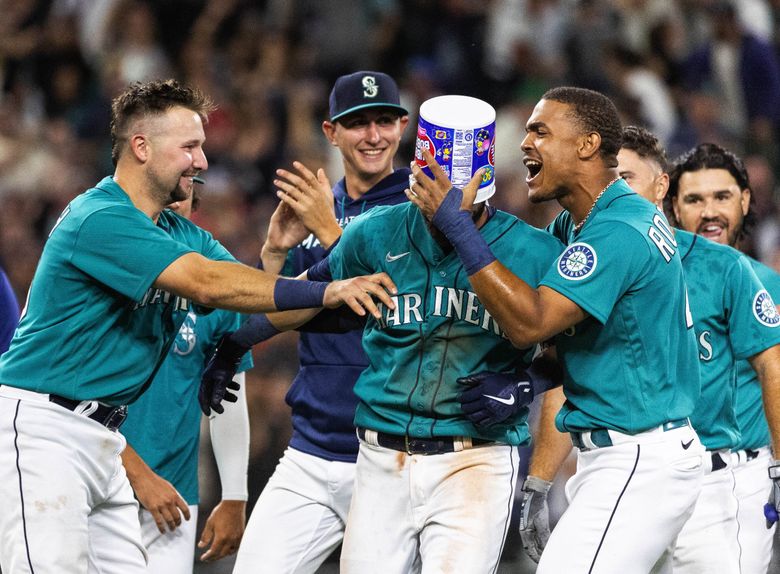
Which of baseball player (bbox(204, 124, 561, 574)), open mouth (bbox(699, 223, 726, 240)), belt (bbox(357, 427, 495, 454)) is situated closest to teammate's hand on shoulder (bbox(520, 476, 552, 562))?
baseball player (bbox(204, 124, 561, 574))

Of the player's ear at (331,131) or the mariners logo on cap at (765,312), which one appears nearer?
the mariners logo on cap at (765,312)

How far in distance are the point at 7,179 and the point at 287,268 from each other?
233 inches

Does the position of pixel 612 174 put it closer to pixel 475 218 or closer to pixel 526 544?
pixel 475 218

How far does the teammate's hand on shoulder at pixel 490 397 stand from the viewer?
427cm

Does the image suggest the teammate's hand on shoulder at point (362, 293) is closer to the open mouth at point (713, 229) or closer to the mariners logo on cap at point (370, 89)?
the mariners logo on cap at point (370, 89)

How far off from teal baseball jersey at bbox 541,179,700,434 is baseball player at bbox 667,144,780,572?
97 cm

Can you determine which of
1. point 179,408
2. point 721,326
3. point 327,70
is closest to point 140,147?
point 179,408

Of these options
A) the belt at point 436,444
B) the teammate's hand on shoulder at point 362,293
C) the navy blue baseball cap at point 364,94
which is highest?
the navy blue baseball cap at point 364,94

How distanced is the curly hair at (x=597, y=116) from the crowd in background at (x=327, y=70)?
A: 5582 millimetres

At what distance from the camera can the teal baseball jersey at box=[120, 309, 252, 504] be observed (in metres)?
5.48

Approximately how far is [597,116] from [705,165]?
1.83m

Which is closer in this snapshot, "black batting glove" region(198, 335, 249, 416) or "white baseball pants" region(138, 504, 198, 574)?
"black batting glove" region(198, 335, 249, 416)

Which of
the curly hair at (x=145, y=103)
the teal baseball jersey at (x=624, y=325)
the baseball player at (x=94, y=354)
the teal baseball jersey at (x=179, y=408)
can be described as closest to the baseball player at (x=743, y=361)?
the teal baseball jersey at (x=624, y=325)

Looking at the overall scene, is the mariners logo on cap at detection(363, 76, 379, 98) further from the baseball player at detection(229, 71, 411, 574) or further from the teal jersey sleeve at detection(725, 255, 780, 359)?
the teal jersey sleeve at detection(725, 255, 780, 359)
